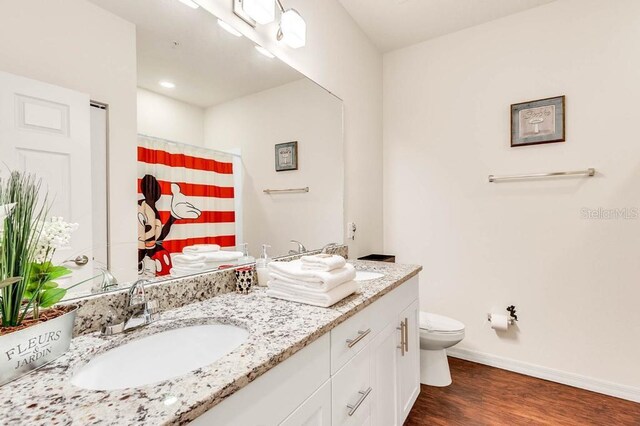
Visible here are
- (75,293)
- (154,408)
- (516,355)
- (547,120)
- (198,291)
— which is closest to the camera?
(154,408)

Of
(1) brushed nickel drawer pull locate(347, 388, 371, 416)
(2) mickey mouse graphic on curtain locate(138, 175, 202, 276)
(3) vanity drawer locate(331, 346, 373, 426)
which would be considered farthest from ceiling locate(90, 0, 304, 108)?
(1) brushed nickel drawer pull locate(347, 388, 371, 416)

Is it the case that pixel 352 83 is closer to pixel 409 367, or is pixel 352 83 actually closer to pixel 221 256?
pixel 221 256

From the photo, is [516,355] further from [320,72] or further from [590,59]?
[320,72]

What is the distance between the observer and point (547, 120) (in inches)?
81.4

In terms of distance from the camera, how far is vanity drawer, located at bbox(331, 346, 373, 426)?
953 mm

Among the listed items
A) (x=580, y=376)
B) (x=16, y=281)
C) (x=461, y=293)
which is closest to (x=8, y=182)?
(x=16, y=281)

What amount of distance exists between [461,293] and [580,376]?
0.82 meters

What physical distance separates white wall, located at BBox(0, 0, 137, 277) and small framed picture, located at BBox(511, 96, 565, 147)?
227 cm

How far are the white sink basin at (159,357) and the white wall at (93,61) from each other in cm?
26

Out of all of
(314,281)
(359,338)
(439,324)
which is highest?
(314,281)

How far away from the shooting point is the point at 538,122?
2.09m

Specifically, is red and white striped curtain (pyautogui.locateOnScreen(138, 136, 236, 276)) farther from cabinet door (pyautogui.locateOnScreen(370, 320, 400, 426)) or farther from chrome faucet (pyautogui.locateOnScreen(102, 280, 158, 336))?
cabinet door (pyautogui.locateOnScreen(370, 320, 400, 426))

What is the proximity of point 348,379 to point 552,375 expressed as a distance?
1864mm

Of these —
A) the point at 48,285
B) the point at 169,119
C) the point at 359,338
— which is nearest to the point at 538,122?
the point at 359,338
